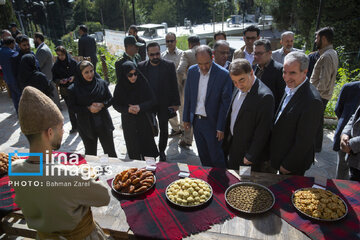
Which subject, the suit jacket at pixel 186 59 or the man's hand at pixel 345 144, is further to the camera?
the suit jacket at pixel 186 59

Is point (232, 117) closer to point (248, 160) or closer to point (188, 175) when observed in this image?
point (248, 160)

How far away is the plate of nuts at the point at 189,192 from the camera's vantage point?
2.07 meters

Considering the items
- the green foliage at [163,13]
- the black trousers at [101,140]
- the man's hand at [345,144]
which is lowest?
the black trousers at [101,140]

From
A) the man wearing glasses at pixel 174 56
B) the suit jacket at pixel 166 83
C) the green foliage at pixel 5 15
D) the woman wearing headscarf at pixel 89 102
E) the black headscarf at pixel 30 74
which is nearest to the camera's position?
the woman wearing headscarf at pixel 89 102

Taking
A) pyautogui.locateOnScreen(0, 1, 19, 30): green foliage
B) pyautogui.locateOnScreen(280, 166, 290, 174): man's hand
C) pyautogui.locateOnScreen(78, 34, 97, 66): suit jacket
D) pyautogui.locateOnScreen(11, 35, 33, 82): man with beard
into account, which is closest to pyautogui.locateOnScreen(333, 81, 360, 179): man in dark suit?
pyautogui.locateOnScreen(280, 166, 290, 174): man's hand

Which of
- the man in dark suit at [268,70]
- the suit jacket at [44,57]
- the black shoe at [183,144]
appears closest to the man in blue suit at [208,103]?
the man in dark suit at [268,70]

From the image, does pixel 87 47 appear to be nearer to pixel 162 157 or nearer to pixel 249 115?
pixel 162 157

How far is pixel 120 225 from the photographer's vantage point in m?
1.94

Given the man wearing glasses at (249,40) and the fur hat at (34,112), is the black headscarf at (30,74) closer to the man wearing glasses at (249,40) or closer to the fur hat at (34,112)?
the man wearing glasses at (249,40)

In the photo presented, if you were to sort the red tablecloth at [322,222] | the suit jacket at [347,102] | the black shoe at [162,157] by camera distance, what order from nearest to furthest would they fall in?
the red tablecloth at [322,222] → the suit jacket at [347,102] → the black shoe at [162,157]

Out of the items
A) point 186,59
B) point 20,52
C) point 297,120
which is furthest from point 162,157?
point 20,52

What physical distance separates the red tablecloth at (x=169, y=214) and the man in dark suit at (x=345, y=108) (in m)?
1.56

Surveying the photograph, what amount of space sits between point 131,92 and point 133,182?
1697 millimetres

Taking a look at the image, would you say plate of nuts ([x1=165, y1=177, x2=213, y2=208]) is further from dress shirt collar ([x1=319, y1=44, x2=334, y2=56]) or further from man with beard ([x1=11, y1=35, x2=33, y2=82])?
man with beard ([x1=11, y1=35, x2=33, y2=82])
